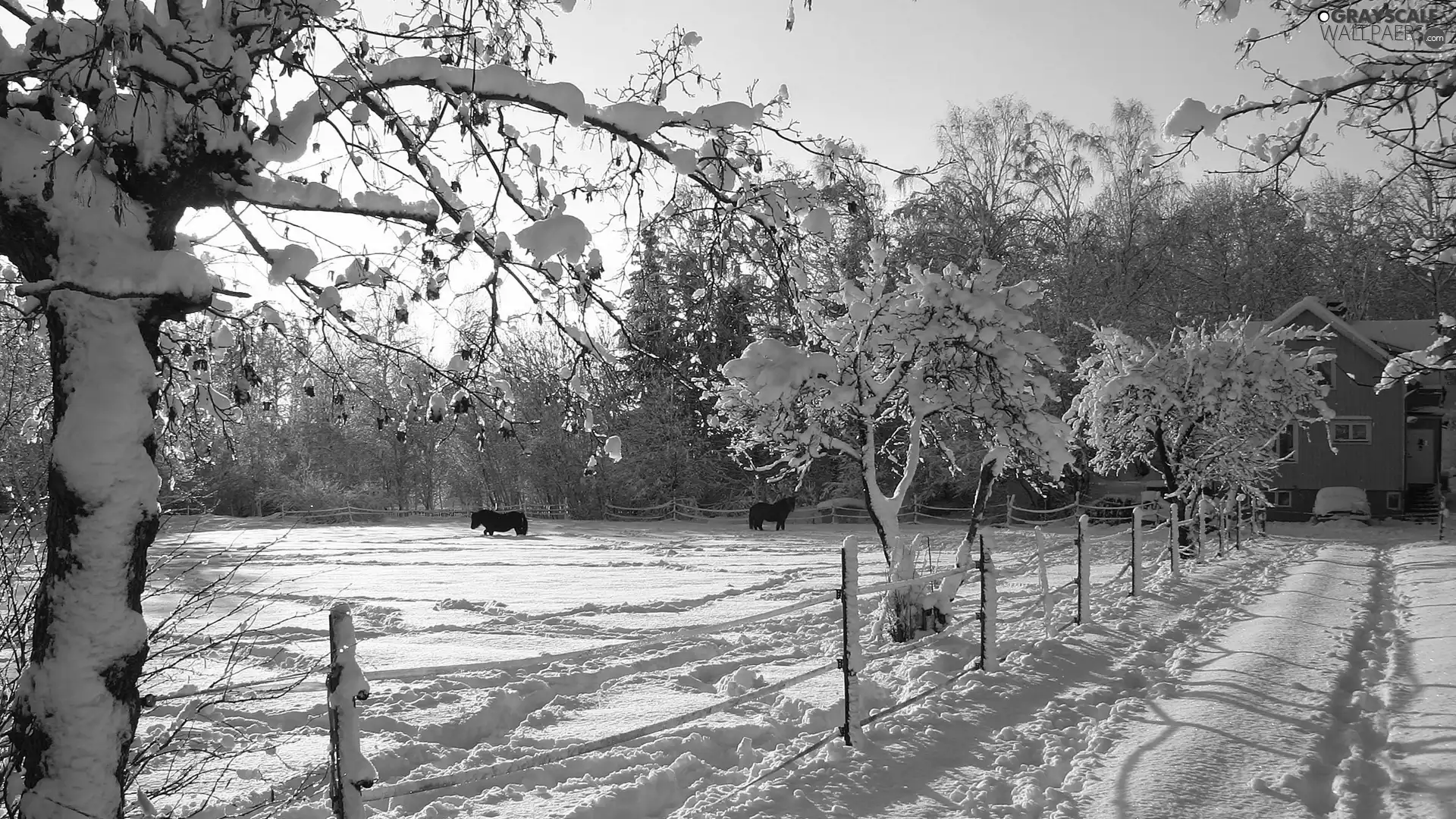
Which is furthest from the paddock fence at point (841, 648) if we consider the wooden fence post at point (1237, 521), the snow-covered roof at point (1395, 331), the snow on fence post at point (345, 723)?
Answer: the snow-covered roof at point (1395, 331)

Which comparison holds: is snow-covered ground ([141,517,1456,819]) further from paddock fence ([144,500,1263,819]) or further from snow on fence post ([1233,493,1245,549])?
snow on fence post ([1233,493,1245,549])

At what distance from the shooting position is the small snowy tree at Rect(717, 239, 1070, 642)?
10.1 meters

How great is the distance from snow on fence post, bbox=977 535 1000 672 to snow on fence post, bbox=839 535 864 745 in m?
2.17

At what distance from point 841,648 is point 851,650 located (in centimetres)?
303

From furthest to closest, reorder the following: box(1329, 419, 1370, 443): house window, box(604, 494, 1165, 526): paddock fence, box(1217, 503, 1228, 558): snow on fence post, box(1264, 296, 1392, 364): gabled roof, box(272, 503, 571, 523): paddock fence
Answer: box(272, 503, 571, 523): paddock fence → box(604, 494, 1165, 526): paddock fence → box(1329, 419, 1370, 443): house window → box(1264, 296, 1392, 364): gabled roof → box(1217, 503, 1228, 558): snow on fence post

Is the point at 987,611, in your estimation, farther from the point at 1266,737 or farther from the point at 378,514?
the point at 378,514

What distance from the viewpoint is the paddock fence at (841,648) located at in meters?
3.84

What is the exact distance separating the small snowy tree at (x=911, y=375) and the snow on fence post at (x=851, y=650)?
11.8ft

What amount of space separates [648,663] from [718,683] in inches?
40.6

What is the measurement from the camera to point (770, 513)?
30922 mm

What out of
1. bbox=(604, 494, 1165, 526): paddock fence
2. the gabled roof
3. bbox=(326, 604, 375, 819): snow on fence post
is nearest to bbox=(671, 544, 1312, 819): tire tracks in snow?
bbox=(326, 604, 375, 819): snow on fence post

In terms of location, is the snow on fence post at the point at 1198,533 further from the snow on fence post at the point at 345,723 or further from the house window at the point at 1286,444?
the snow on fence post at the point at 345,723

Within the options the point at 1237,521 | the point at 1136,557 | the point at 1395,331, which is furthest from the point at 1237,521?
the point at 1395,331

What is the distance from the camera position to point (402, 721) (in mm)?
7207
